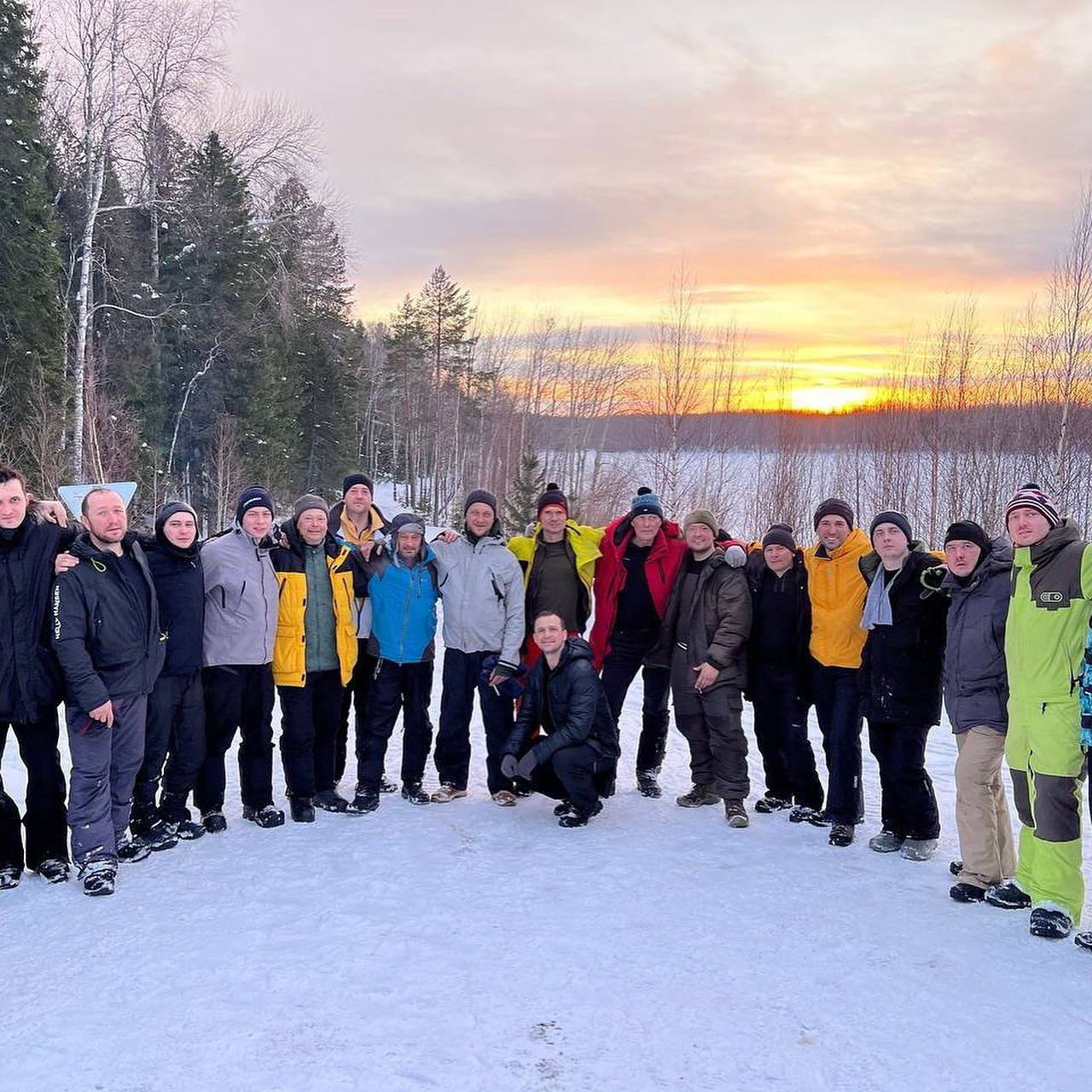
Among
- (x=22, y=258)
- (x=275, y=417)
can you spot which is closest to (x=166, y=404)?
(x=275, y=417)

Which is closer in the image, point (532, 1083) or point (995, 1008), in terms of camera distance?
point (532, 1083)

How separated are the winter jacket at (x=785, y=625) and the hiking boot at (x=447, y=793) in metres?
2.09

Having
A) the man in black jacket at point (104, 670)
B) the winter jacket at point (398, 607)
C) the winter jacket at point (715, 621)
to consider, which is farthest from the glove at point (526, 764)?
the man in black jacket at point (104, 670)

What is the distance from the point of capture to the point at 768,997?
11.4 ft

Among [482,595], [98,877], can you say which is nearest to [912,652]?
[482,595]

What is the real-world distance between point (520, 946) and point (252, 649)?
232cm

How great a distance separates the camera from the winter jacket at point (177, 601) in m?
4.83

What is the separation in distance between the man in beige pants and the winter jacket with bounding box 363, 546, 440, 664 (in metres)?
3.10

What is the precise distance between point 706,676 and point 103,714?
3.48 meters

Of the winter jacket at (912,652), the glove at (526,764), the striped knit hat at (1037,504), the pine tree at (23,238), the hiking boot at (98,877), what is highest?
the pine tree at (23,238)

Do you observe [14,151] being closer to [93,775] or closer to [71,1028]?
[93,775]

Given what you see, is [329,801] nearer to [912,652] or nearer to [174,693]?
[174,693]

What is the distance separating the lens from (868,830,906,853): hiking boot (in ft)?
16.8

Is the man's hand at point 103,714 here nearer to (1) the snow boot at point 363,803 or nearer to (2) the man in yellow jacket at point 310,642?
(2) the man in yellow jacket at point 310,642
